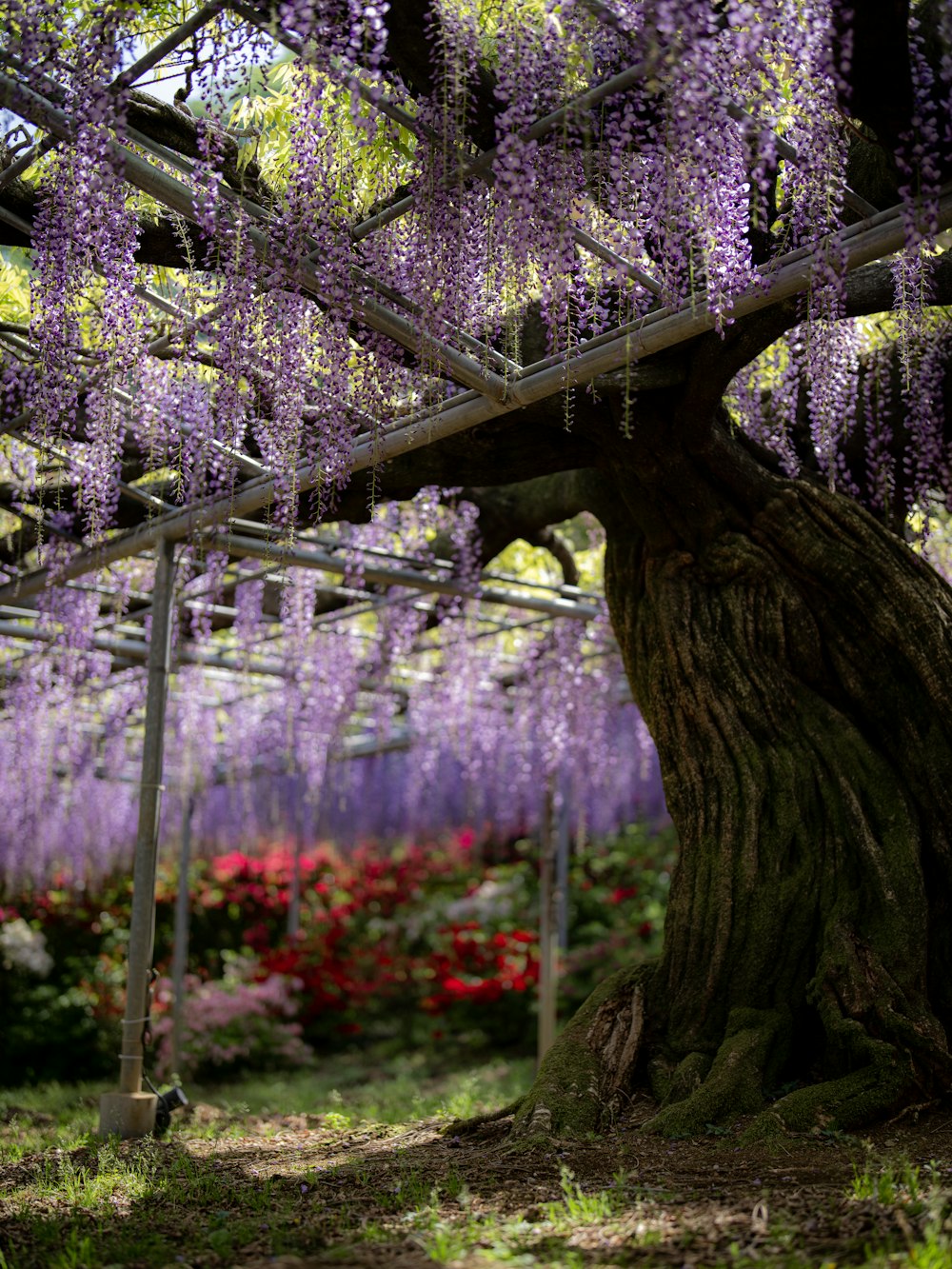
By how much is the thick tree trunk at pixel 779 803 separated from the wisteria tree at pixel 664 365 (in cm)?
1

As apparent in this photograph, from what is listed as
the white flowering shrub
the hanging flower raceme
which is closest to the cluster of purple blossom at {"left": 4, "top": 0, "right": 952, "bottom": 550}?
the hanging flower raceme

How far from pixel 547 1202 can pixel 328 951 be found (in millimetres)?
7769

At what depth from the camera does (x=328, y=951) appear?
35.1 ft

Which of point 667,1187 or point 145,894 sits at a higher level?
point 145,894

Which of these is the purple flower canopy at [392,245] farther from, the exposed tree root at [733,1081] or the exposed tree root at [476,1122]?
the exposed tree root at [476,1122]

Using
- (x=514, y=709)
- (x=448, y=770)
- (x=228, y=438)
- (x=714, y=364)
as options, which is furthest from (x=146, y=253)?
(x=448, y=770)

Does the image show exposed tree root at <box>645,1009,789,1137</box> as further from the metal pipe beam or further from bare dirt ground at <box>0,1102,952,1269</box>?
the metal pipe beam

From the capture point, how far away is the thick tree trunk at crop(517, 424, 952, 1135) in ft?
13.5

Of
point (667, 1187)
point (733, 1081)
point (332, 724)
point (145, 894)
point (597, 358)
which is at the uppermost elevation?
point (597, 358)

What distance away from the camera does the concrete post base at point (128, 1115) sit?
16.2 ft

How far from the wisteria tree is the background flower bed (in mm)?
5083

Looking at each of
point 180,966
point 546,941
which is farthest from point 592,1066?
point 180,966

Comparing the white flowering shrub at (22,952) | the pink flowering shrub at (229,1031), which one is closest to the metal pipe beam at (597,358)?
the pink flowering shrub at (229,1031)

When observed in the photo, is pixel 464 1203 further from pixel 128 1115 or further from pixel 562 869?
pixel 562 869
